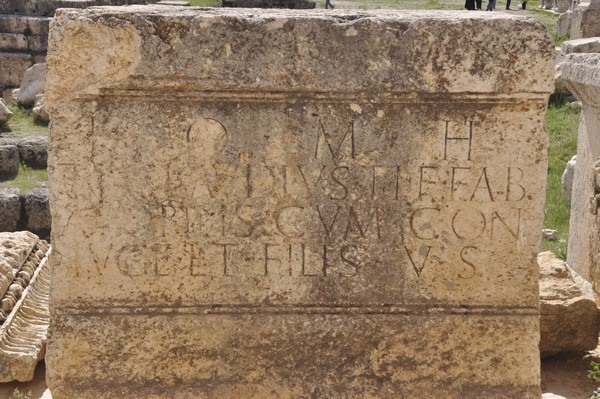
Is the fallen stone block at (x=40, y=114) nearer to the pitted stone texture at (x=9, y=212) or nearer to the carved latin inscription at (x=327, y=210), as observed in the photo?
the pitted stone texture at (x=9, y=212)

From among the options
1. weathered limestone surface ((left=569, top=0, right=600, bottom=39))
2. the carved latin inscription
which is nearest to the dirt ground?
the carved latin inscription

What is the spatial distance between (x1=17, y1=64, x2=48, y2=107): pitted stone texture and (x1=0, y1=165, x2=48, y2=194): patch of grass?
2.78 metres

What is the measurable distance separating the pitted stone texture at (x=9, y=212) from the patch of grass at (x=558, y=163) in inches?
185

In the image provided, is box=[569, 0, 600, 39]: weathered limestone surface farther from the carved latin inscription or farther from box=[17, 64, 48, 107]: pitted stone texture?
the carved latin inscription

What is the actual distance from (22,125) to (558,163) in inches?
249

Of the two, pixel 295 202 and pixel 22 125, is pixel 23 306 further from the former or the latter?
pixel 22 125

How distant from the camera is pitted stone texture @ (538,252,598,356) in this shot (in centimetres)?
446

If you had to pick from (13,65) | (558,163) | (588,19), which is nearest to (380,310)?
(558,163)

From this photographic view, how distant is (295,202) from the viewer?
132 inches

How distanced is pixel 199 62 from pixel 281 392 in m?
1.38

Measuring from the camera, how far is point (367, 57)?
10.5ft

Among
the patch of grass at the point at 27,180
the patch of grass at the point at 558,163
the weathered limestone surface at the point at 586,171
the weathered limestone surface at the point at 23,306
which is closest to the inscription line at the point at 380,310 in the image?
the weathered limestone surface at the point at 23,306

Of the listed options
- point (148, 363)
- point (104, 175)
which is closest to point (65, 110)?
point (104, 175)

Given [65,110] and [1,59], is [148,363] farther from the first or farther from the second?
[1,59]
